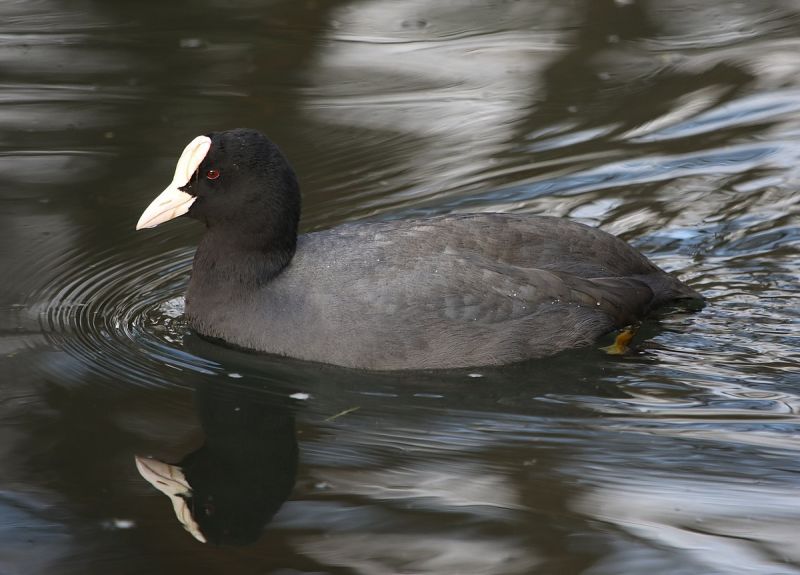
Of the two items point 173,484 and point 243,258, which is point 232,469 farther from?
point 243,258

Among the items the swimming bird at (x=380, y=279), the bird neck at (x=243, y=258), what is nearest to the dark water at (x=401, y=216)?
the swimming bird at (x=380, y=279)

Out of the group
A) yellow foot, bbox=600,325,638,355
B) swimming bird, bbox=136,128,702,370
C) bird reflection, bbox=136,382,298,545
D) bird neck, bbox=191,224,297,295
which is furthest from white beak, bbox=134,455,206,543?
yellow foot, bbox=600,325,638,355

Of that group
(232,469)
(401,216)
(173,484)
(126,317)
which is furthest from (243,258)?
(401,216)

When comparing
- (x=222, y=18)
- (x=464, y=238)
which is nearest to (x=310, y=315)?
(x=464, y=238)

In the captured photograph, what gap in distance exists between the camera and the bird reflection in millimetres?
4035

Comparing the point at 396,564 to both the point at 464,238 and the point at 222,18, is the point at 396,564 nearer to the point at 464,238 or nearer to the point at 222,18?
the point at 464,238

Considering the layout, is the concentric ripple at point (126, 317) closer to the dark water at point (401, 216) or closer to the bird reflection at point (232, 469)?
the dark water at point (401, 216)

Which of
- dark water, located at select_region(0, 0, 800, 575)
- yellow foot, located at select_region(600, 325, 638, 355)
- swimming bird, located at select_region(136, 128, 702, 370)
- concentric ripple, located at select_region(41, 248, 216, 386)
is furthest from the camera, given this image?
yellow foot, located at select_region(600, 325, 638, 355)

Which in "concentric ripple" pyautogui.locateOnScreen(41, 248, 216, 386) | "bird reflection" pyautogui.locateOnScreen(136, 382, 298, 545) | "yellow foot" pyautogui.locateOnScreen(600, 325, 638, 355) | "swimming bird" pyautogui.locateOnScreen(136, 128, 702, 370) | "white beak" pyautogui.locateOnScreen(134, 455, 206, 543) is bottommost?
"yellow foot" pyautogui.locateOnScreen(600, 325, 638, 355)

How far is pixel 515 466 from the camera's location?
4316mm

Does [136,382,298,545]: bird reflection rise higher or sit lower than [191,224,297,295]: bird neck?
lower

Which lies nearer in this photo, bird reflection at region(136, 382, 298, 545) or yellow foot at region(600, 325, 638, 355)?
bird reflection at region(136, 382, 298, 545)

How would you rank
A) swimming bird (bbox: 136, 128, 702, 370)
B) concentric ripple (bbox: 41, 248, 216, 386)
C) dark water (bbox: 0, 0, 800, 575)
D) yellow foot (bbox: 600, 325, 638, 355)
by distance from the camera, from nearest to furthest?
dark water (bbox: 0, 0, 800, 575), swimming bird (bbox: 136, 128, 702, 370), concentric ripple (bbox: 41, 248, 216, 386), yellow foot (bbox: 600, 325, 638, 355)

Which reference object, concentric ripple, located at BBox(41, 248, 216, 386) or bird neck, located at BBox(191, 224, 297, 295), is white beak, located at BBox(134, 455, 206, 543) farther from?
bird neck, located at BBox(191, 224, 297, 295)
